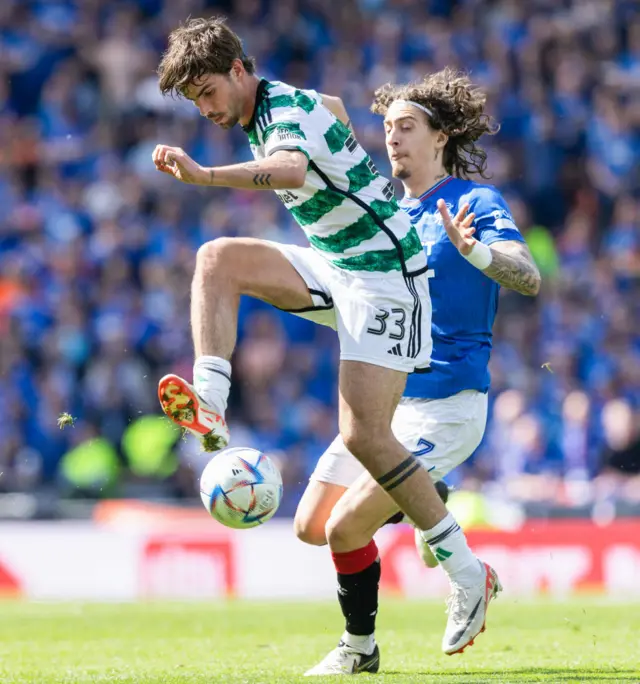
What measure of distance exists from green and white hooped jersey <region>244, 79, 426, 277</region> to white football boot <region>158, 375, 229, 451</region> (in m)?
1.04

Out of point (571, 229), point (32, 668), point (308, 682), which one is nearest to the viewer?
point (308, 682)

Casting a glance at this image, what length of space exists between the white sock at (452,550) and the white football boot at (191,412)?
3.90ft

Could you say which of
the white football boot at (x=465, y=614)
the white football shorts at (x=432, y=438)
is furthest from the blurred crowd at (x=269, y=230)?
the white football boot at (x=465, y=614)

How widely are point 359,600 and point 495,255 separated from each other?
5.93ft

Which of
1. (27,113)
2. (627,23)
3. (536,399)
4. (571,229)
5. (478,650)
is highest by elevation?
(627,23)

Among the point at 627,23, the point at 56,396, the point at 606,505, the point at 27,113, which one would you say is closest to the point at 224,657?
the point at 606,505

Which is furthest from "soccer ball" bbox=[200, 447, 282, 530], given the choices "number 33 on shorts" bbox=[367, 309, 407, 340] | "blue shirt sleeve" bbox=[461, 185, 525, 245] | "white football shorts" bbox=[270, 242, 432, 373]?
"blue shirt sleeve" bbox=[461, 185, 525, 245]

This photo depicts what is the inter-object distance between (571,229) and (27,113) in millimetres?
6880

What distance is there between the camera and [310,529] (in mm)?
6586

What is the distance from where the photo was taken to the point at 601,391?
13.9m

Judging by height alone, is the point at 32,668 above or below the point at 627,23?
below

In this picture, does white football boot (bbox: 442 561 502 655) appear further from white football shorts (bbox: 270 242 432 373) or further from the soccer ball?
white football shorts (bbox: 270 242 432 373)

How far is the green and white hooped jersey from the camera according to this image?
5766 millimetres

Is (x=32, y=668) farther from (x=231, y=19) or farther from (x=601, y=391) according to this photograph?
(x=231, y=19)
